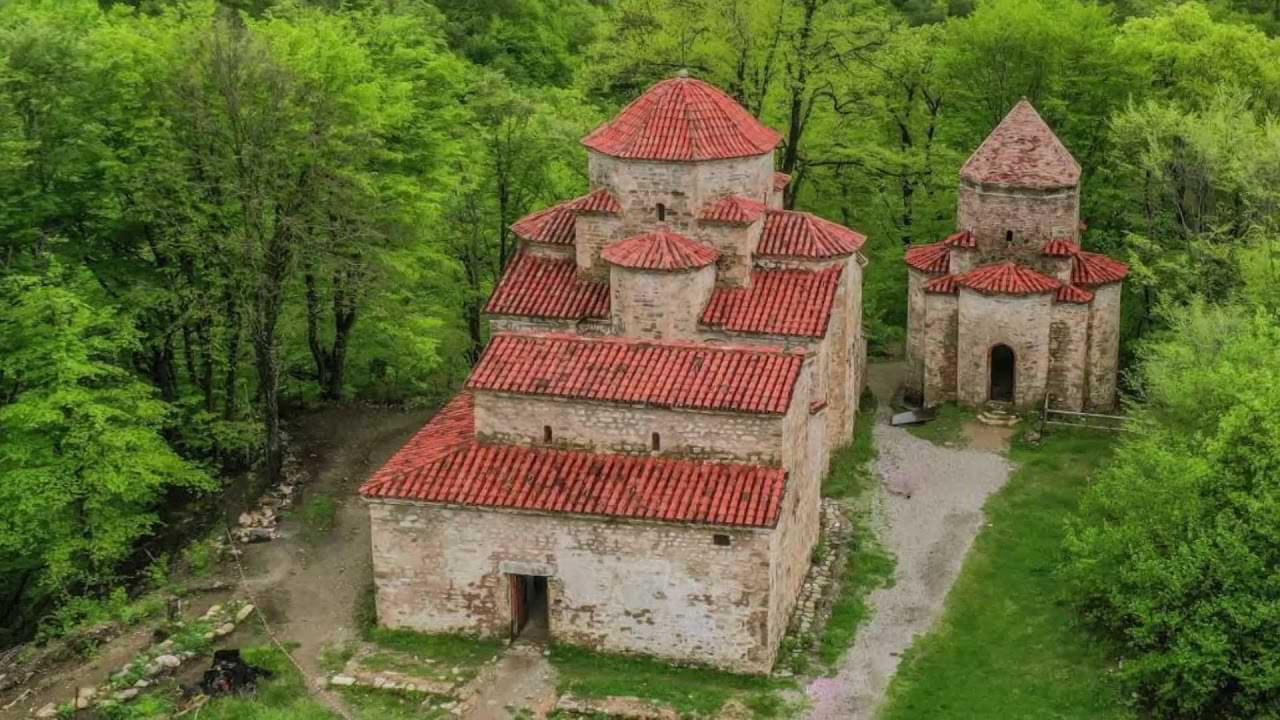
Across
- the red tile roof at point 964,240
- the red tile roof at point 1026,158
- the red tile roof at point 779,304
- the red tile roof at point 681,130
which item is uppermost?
the red tile roof at point 681,130

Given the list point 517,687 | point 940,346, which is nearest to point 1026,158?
point 940,346

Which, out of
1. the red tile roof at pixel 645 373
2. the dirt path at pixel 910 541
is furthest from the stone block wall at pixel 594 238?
the dirt path at pixel 910 541

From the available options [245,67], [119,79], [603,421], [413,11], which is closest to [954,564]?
[603,421]

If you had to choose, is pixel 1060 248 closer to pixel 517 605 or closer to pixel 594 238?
pixel 594 238

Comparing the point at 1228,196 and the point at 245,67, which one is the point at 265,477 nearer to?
the point at 245,67

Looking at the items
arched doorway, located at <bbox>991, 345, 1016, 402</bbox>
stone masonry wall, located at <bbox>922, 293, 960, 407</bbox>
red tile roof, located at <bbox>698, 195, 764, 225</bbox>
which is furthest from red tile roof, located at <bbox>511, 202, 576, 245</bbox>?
arched doorway, located at <bbox>991, 345, 1016, 402</bbox>

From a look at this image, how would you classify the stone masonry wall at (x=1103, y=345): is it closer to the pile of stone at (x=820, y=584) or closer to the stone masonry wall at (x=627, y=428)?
the pile of stone at (x=820, y=584)
